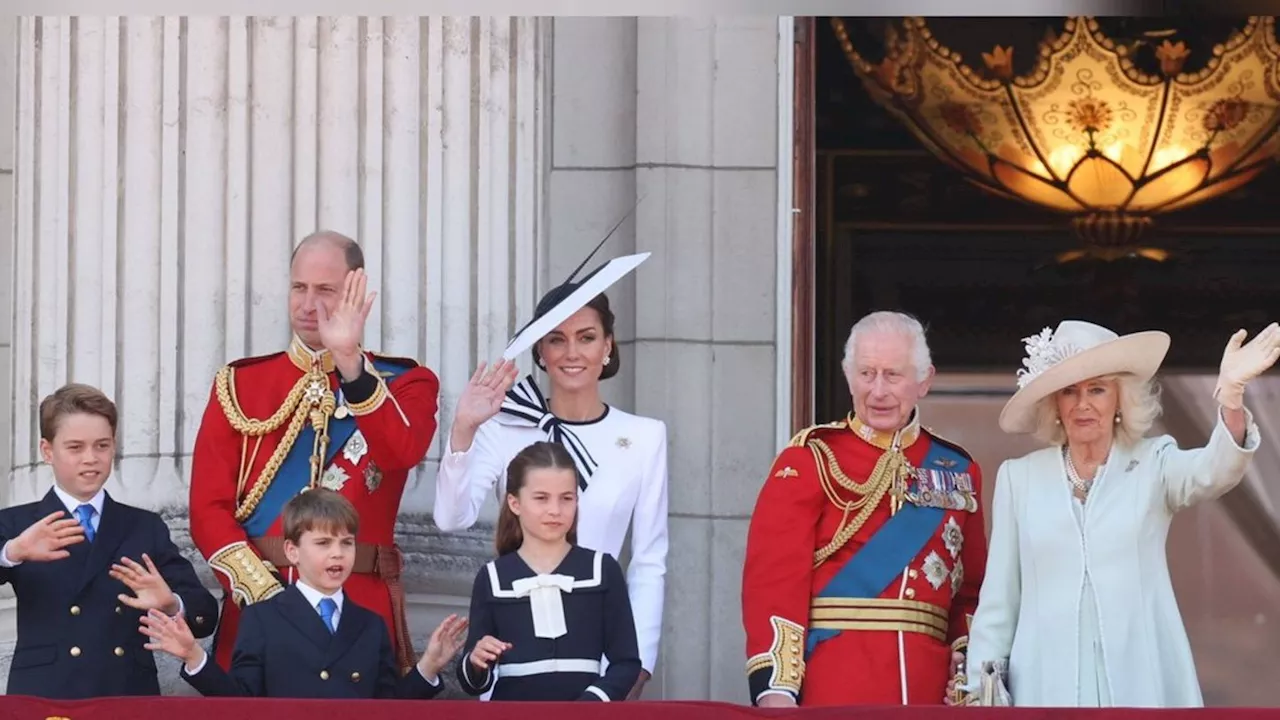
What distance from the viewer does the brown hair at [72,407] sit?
6.25 m

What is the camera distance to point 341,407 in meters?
6.45

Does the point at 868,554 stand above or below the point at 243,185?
below

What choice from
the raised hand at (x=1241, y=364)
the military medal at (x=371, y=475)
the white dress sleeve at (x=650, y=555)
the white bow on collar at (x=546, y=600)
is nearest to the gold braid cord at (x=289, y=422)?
the military medal at (x=371, y=475)

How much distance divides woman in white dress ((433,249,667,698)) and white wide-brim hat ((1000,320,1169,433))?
35.0 inches

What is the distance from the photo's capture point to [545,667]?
609 cm

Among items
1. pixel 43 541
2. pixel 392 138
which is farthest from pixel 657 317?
pixel 43 541

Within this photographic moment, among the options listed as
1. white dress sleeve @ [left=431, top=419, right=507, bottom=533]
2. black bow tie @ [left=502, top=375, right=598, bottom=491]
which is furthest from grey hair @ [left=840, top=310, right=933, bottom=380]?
white dress sleeve @ [left=431, top=419, right=507, bottom=533]

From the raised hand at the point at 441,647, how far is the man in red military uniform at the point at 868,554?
674 mm

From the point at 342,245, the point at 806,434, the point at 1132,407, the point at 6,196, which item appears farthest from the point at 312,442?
the point at 1132,407

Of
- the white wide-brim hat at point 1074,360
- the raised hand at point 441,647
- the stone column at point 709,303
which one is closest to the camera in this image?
the white wide-brim hat at point 1074,360

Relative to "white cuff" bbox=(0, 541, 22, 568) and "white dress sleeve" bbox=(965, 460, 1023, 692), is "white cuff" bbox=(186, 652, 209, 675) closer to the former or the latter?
"white cuff" bbox=(0, 541, 22, 568)

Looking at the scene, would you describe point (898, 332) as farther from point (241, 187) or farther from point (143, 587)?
point (241, 187)

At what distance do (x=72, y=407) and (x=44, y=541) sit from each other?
0.35 m

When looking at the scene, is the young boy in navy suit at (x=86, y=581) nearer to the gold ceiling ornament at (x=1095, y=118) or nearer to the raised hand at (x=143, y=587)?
the raised hand at (x=143, y=587)
